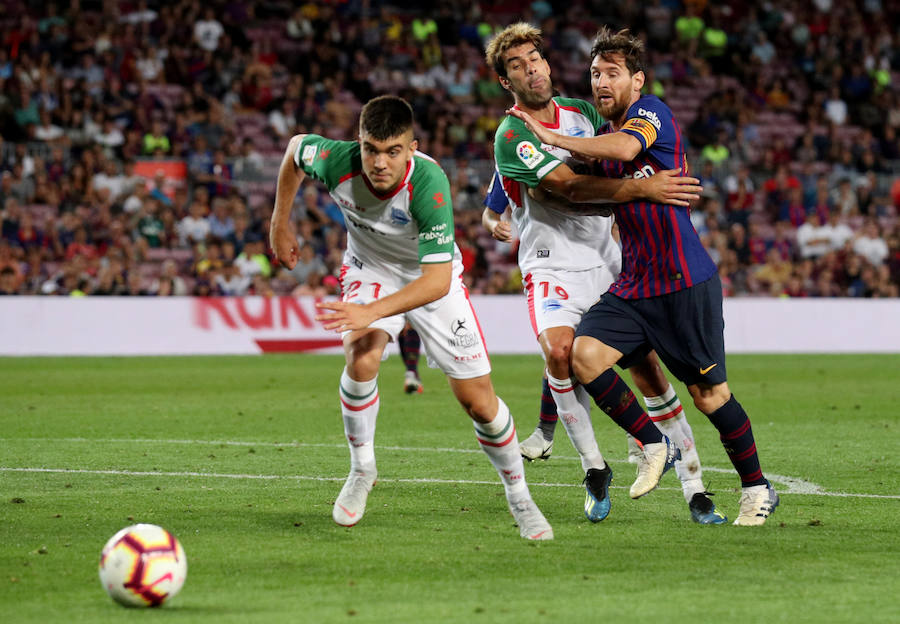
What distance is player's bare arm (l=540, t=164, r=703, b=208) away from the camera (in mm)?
6734

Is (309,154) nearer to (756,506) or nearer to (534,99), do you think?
(534,99)

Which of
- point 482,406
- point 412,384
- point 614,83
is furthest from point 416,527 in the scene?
point 412,384

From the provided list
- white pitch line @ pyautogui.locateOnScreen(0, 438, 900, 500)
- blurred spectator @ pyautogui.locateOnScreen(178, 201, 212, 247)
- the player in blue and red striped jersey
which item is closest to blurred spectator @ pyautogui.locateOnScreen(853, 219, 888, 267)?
blurred spectator @ pyautogui.locateOnScreen(178, 201, 212, 247)

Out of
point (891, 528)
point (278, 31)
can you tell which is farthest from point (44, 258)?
point (891, 528)

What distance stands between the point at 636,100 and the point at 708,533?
235 cm

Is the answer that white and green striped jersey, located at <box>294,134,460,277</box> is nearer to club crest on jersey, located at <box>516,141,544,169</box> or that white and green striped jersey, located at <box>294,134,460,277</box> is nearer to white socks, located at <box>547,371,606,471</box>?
club crest on jersey, located at <box>516,141,544,169</box>

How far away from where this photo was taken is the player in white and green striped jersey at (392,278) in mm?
6078

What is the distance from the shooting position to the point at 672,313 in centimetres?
675

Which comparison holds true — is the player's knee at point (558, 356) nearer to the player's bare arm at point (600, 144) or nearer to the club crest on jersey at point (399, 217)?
the player's bare arm at point (600, 144)

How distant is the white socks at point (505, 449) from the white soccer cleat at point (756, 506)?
1.17m

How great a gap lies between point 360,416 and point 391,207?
115 cm

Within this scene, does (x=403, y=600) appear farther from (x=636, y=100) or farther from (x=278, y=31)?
(x=278, y=31)

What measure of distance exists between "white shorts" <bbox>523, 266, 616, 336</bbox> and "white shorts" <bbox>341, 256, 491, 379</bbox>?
3.93 ft

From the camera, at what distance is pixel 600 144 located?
6594 millimetres
